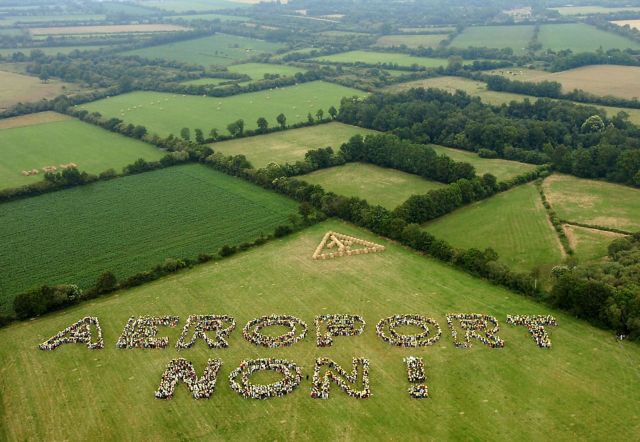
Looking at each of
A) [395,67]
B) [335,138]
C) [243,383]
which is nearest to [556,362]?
[243,383]

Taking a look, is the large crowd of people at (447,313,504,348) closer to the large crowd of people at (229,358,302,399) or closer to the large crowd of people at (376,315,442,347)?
the large crowd of people at (376,315,442,347)

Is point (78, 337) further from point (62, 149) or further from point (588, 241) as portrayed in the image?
point (62, 149)

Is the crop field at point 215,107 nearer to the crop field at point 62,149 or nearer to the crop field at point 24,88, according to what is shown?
the crop field at point 62,149

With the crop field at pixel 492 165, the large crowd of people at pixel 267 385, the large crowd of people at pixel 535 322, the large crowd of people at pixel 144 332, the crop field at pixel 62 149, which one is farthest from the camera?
the crop field at pixel 62 149

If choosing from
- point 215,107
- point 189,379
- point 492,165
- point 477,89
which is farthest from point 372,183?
point 477,89

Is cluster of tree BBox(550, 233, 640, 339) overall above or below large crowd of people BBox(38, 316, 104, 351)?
above

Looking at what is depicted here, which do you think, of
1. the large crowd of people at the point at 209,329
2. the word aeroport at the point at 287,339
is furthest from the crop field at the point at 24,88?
the large crowd of people at the point at 209,329

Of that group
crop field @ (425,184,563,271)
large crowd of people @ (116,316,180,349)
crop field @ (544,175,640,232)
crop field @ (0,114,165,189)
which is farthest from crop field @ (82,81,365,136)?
large crowd of people @ (116,316,180,349)
